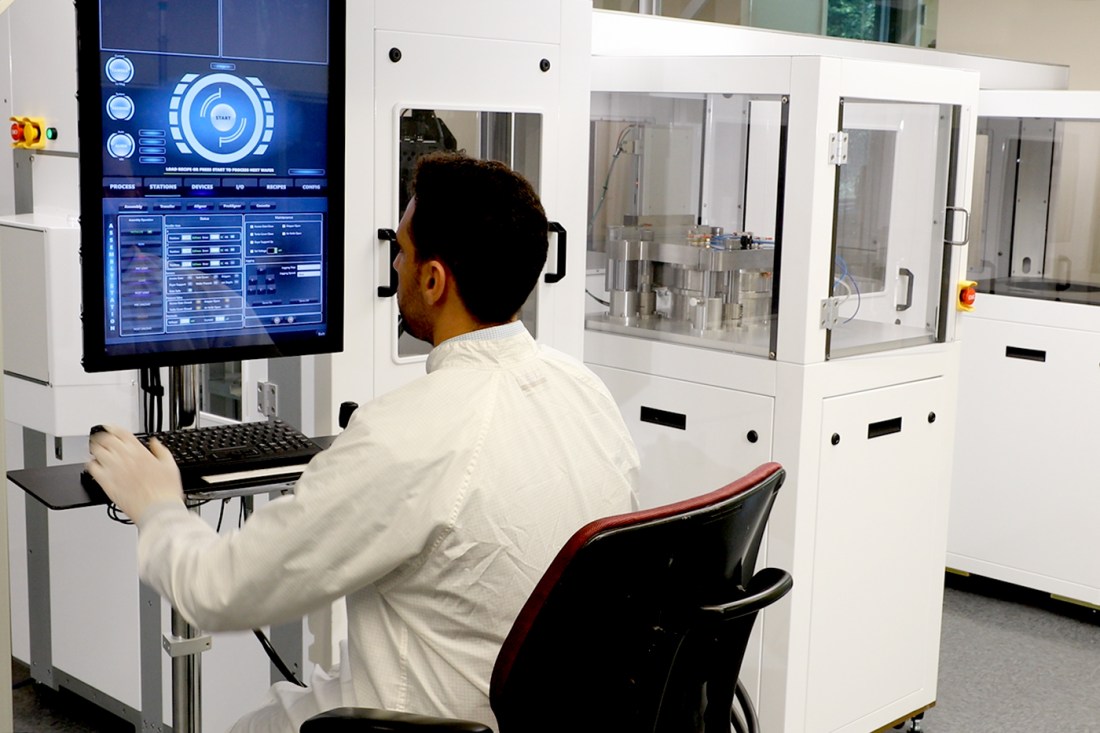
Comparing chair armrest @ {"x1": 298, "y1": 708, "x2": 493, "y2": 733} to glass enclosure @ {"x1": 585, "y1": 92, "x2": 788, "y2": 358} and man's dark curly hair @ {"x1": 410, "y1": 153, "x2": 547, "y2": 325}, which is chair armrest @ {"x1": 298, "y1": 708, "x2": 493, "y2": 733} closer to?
man's dark curly hair @ {"x1": 410, "y1": 153, "x2": 547, "y2": 325}

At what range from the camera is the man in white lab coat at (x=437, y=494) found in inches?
53.7

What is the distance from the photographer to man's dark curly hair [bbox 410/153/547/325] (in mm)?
1481

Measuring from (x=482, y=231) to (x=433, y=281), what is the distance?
0.30 feet

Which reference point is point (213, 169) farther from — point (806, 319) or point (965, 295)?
point (965, 295)

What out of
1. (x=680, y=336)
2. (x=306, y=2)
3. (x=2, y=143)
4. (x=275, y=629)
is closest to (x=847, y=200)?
(x=680, y=336)

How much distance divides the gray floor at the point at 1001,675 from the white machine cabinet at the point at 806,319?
0.24 metres

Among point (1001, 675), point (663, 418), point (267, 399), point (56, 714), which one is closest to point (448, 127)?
point (267, 399)

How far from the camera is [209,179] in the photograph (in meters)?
1.86

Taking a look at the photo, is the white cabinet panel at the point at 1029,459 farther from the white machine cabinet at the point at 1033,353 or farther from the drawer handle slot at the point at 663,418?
the drawer handle slot at the point at 663,418

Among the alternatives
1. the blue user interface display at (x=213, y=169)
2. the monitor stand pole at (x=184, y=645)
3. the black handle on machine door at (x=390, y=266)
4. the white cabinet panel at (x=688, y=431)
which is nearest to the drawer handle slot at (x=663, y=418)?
the white cabinet panel at (x=688, y=431)

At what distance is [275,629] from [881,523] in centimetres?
146

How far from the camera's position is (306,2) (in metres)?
1.97

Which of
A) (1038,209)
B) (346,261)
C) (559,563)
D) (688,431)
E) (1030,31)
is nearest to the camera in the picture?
(559,563)

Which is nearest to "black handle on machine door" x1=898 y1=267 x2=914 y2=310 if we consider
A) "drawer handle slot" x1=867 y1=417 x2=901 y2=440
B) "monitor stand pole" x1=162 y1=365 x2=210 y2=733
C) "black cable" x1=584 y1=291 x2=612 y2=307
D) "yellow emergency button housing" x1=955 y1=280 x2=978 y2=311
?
"yellow emergency button housing" x1=955 y1=280 x2=978 y2=311
